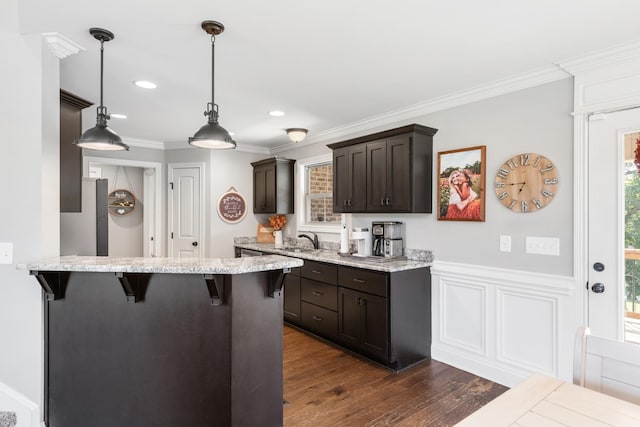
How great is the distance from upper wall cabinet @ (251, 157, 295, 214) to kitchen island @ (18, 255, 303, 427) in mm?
3103

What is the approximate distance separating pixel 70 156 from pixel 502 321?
3512 mm

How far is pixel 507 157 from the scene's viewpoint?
2.94m

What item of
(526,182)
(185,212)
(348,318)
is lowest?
(348,318)

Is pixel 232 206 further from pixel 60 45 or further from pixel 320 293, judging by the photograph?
pixel 60 45

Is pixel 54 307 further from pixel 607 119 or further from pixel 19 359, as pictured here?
pixel 607 119

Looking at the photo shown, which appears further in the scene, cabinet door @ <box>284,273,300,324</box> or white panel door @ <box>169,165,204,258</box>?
white panel door @ <box>169,165,204,258</box>

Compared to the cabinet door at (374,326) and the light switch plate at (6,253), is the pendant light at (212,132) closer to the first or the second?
the light switch plate at (6,253)

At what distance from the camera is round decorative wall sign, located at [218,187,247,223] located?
5402mm

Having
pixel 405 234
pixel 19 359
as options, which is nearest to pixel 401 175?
pixel 405 234

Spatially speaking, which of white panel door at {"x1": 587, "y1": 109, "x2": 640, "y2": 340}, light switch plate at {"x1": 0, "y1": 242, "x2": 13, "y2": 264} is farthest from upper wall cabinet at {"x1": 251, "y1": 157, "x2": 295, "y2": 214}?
white panel door at {"x1": 587, "y1": 109, "x2": 640, "y2": 340}

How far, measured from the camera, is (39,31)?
208 cm

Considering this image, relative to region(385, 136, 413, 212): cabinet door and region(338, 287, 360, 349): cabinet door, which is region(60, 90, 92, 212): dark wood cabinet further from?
region(385, 136, 413, 212): cabinet door

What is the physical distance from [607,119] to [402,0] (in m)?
1.69

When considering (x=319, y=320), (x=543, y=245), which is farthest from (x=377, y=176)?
(x=319, y=320)
